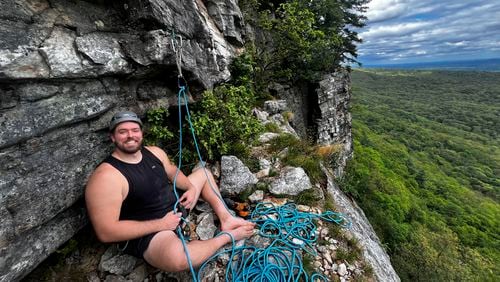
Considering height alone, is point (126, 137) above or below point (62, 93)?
below

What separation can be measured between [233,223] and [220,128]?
2426 millimetres

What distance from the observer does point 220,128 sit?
5945 mm

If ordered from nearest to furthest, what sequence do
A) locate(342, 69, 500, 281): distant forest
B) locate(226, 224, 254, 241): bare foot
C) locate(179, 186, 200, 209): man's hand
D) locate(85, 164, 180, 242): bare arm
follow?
locate(85, 164, 180, 242): bare arm
locate(226, 224, 254, 241): bare foot
locate(179, 186, 200, 209): man's hand
locate(342, 69, 500, 281): distant forest

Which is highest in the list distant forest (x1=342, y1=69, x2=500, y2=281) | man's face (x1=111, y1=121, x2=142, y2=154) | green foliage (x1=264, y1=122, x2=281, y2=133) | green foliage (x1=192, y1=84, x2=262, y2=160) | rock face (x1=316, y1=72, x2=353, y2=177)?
man's face (x1=111, y1=121, x2=142, y2=154)

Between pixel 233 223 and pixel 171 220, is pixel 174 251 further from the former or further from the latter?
pixel 233 223

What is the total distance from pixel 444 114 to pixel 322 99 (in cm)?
16279

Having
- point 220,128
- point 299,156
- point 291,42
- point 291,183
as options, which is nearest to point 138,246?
point 291,183

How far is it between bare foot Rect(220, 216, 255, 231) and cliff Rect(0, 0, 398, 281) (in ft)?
7.10

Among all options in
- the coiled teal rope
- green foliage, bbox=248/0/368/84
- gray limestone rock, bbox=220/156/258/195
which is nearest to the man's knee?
the coiled teal rope

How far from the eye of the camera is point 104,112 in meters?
4.36

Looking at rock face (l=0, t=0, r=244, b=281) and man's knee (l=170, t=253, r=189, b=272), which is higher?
rock face (l=0, t=0, r=244, b=281)

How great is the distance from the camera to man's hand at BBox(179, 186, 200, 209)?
422 centimetres

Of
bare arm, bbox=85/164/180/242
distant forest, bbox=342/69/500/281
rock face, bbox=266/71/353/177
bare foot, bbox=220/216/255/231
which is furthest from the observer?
distant forest, bbox=342/69/500/281

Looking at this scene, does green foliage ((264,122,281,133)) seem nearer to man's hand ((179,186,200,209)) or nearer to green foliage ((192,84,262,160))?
green foliage ((192,84,262,160))
